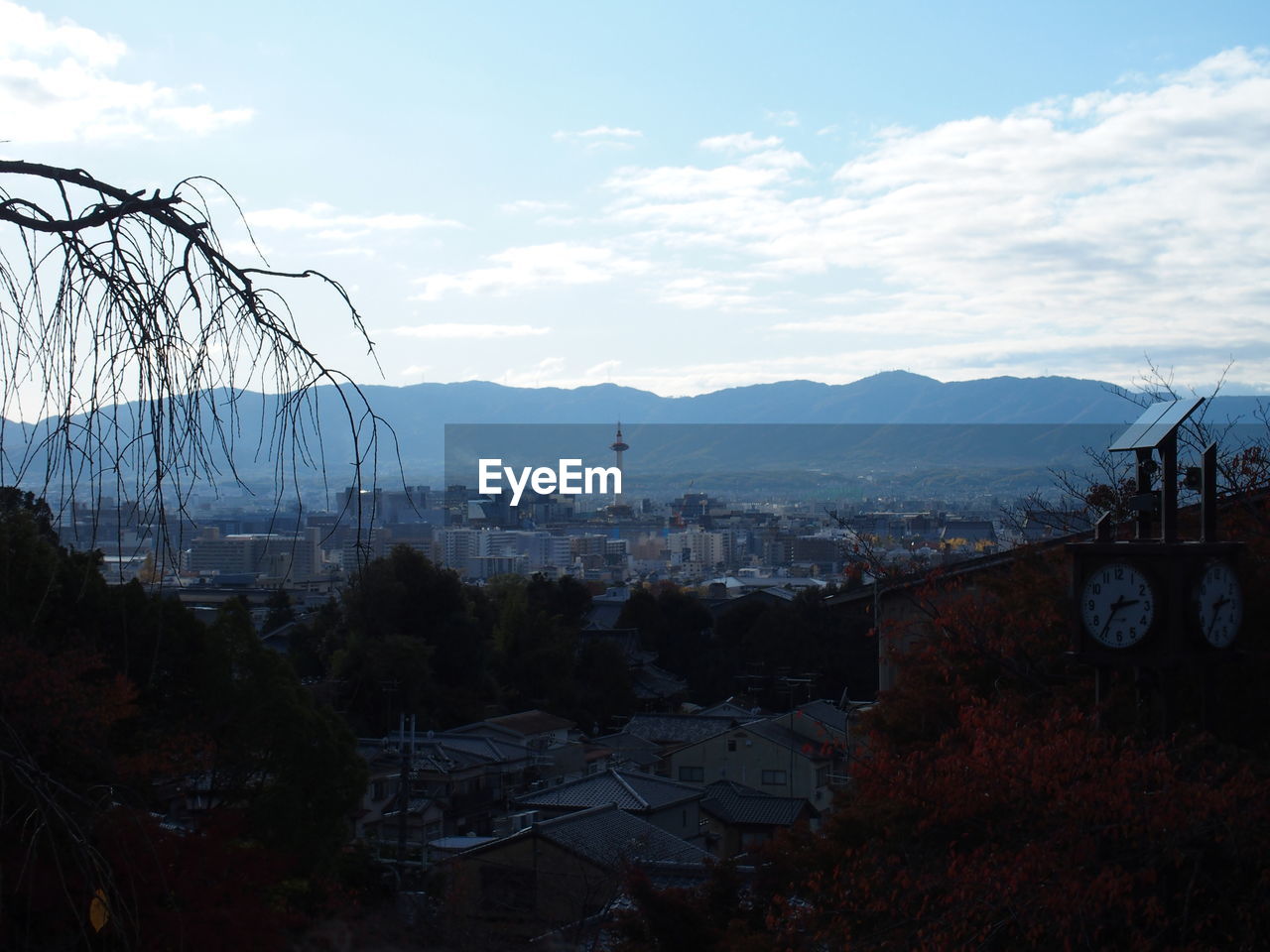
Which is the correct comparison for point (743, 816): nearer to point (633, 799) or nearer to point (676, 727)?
point (633, 799)

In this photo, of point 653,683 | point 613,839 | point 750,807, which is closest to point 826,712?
point 750,807

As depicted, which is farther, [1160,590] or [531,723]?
[531,723]

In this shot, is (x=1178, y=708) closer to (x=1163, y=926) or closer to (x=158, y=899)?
(x=1163, y=926)

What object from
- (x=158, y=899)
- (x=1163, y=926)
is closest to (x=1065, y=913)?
(x=1163, y=926)

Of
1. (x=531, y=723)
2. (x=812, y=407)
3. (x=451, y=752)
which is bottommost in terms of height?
(x=531, y=723)

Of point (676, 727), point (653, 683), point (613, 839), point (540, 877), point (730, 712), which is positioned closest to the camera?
point (540, 877)

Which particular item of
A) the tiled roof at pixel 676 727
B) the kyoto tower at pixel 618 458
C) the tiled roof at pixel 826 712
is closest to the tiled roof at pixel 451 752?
the tiled roof at pixel 676 727
